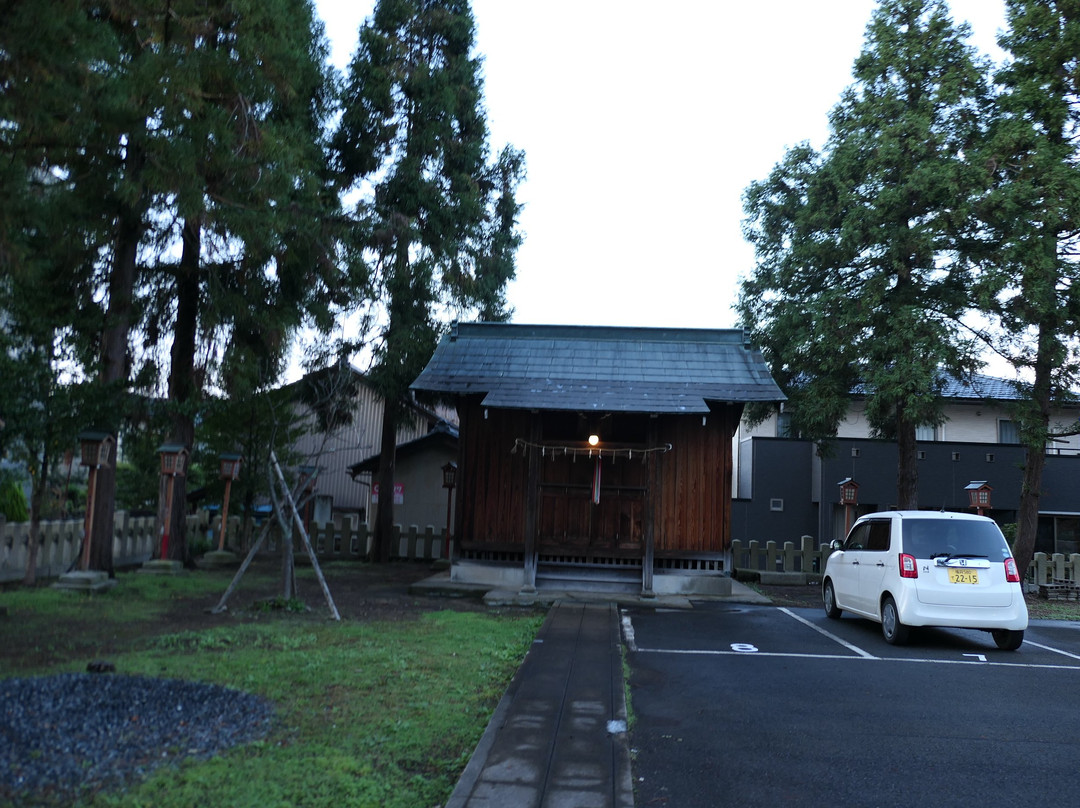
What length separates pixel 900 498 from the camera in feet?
55.8

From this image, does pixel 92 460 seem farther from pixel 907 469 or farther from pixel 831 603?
pixel 907 469

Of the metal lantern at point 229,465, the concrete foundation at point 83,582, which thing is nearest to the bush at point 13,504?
the metal lantern at point 229,465

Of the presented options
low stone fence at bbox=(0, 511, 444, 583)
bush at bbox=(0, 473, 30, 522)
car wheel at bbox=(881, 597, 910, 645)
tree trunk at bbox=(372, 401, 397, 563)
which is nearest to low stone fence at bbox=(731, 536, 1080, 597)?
car wheel at bbox=(881, 597, 910, 645)

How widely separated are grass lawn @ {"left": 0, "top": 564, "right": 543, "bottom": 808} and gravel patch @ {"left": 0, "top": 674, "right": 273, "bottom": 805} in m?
0.20

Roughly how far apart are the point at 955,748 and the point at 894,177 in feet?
44.1

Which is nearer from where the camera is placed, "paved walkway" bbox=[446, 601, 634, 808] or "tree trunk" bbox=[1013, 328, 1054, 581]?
"paved walkway" bbox=[446, 601, 634, 808]

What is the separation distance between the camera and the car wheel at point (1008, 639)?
10.1m

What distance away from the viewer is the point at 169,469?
51.7 ft

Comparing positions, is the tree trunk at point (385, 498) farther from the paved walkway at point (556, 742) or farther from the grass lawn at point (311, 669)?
the paved walkway at point (556, 742)

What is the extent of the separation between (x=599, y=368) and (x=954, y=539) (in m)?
7.46

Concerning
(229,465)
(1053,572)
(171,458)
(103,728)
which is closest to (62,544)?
(171,458)

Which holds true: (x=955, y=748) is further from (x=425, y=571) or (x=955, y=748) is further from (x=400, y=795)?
(x=425, y=571)

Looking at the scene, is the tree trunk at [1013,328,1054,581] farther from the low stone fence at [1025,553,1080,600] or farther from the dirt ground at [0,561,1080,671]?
the dirt ground at [0,561,1080,671]

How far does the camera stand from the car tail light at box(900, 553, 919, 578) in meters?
9.98
